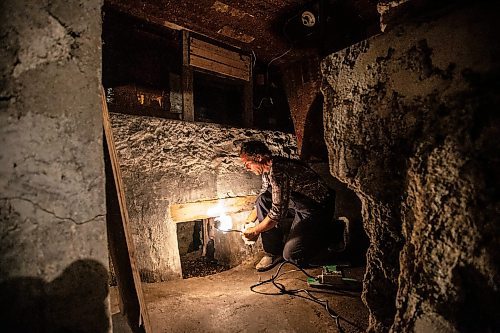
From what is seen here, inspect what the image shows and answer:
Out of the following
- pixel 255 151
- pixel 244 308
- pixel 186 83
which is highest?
pixel 186 83

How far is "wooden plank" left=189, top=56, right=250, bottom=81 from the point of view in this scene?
4.94 metres

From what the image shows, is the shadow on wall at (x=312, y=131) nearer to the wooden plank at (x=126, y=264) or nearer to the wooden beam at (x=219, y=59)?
the wooden beam at (x=219, y=59)

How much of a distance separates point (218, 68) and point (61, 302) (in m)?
4.89

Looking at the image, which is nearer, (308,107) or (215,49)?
(215,49)

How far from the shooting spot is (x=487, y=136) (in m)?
1.05

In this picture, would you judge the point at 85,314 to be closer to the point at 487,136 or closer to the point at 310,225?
the point at 487,136

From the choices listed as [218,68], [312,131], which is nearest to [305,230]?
[312,131]

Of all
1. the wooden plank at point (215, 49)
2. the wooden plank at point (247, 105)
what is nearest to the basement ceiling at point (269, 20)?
the wooden plank at point (215, 49)

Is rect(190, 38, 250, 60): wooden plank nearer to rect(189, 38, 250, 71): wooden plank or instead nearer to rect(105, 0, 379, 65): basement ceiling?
rect(189, 38, 250, 71): wooden plank

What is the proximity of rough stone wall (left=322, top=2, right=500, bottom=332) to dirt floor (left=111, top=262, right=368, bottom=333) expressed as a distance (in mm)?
1214

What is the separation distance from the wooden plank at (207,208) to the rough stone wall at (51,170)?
2.78 meters

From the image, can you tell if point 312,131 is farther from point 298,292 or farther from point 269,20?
point 298,292

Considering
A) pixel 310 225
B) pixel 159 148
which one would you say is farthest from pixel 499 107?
pixel 159 148

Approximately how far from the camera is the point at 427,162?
1.22 meters
